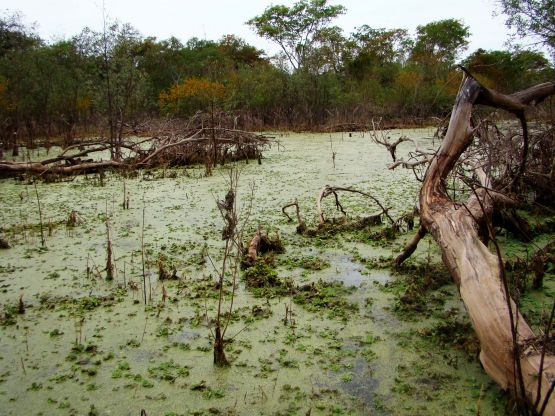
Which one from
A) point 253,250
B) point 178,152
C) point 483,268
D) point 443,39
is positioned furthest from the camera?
point 443,39

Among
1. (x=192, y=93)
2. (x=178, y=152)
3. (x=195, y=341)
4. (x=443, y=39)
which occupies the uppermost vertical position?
(x=443, y=39)

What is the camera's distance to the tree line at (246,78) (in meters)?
9.93

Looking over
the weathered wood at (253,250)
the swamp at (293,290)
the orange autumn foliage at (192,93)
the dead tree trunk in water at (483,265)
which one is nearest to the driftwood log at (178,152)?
the swamp at (293,290)

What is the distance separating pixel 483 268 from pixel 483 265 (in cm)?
2

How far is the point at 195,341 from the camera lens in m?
1.96

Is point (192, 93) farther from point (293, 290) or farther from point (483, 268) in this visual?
point (483, 268)

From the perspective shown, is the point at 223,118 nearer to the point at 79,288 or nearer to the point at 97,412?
the point at 79,288

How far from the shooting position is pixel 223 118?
789 cm

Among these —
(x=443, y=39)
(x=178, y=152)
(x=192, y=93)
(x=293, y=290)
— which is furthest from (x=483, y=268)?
(x=443, y=39)

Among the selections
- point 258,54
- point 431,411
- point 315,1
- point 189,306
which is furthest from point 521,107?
point 258,54

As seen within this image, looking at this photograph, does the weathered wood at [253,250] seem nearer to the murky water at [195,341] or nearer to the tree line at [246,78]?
the murky water at [195,341]

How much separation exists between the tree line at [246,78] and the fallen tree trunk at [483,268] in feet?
14.4

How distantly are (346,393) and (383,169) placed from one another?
204 inches

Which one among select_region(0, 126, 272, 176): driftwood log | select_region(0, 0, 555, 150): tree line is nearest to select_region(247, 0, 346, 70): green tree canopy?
select_region(0, 0, 555, 150): tree line
